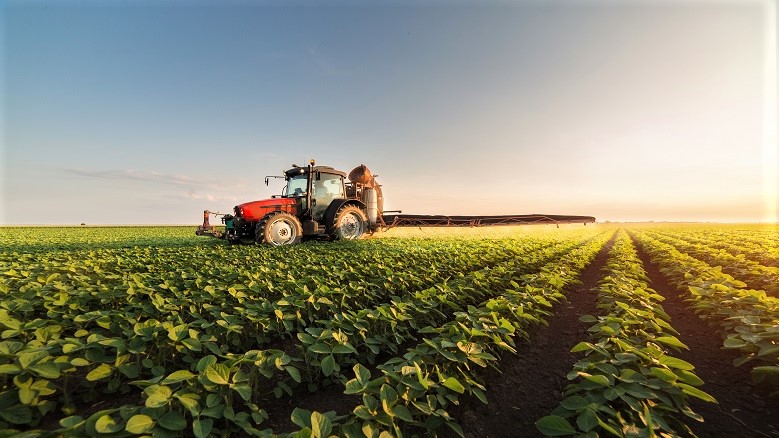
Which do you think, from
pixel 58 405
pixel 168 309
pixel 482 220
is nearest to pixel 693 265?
pixel 168 309

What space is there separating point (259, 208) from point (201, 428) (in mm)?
10756

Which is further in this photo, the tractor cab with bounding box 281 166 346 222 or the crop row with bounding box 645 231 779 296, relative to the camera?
the tractor cab with bounding box 281 166 346 222

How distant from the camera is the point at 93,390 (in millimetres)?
2883

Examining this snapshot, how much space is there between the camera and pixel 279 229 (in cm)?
1138

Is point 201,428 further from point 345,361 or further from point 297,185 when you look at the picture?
point 297,185

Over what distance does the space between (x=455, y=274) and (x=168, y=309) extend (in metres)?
5.24

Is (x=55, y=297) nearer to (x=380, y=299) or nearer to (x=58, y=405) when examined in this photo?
(x=58, y=405)

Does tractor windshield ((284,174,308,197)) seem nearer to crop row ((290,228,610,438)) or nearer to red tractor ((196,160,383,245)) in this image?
red tractor ((196,160,383,245))

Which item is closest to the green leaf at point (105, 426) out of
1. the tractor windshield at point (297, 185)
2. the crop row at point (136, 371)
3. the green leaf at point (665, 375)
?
the crop row at point (136, 371)

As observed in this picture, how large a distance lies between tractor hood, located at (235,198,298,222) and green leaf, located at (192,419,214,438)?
417 inches

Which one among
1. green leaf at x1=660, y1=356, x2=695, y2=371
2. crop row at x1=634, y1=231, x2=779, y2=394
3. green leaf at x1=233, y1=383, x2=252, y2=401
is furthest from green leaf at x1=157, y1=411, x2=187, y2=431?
crop row at x1=634, y1=231, x2=779, y2=394

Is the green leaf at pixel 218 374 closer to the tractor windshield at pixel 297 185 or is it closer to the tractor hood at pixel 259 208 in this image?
the tractor hood at pixel 259 208

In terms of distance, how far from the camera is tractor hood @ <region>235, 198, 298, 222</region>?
11680mm

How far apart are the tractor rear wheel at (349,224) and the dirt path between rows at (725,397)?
10007mm
